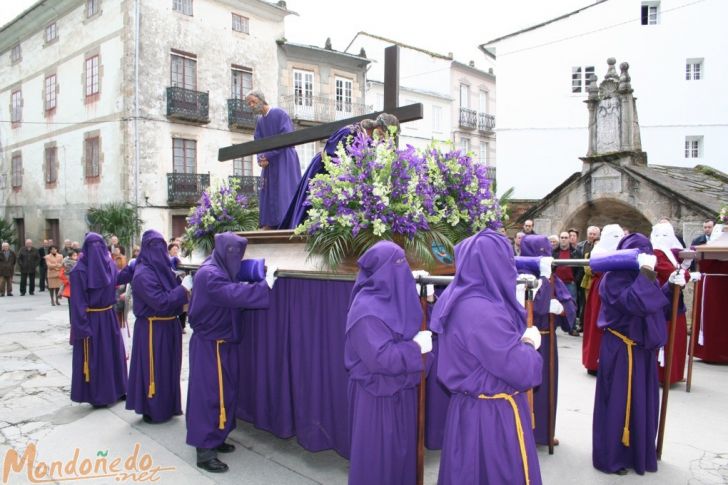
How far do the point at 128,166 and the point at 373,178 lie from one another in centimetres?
1817

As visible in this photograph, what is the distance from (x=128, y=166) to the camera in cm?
2011

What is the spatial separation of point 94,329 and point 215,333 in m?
2.46

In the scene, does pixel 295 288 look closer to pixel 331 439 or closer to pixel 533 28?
pixel 331 439

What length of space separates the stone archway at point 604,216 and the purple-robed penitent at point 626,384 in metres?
9.09

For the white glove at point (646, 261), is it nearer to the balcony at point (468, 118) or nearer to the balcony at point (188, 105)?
the balcony at point (188, 105)

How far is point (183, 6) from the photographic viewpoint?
21.1m

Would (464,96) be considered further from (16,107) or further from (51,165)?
(16,107)

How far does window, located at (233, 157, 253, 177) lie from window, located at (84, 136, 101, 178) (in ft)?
16.9

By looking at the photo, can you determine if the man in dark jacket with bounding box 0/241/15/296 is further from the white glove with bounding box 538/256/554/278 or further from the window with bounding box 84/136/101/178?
the white glove with bounding box 538/256/554/278

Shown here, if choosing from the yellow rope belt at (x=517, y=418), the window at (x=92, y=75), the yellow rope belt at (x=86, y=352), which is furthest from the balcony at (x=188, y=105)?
the yellow rope belt at (x=517, y=418)

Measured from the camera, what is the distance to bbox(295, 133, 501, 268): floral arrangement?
13.7 ft

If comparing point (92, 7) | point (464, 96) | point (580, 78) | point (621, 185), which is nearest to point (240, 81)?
point (92, 7)

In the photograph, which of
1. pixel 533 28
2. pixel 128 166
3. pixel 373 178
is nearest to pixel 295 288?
pixel 373 178

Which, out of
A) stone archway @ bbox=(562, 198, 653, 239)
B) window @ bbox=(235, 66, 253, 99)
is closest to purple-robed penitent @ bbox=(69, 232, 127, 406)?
stone archway @ bbox=(562, 198, 653, 239)
